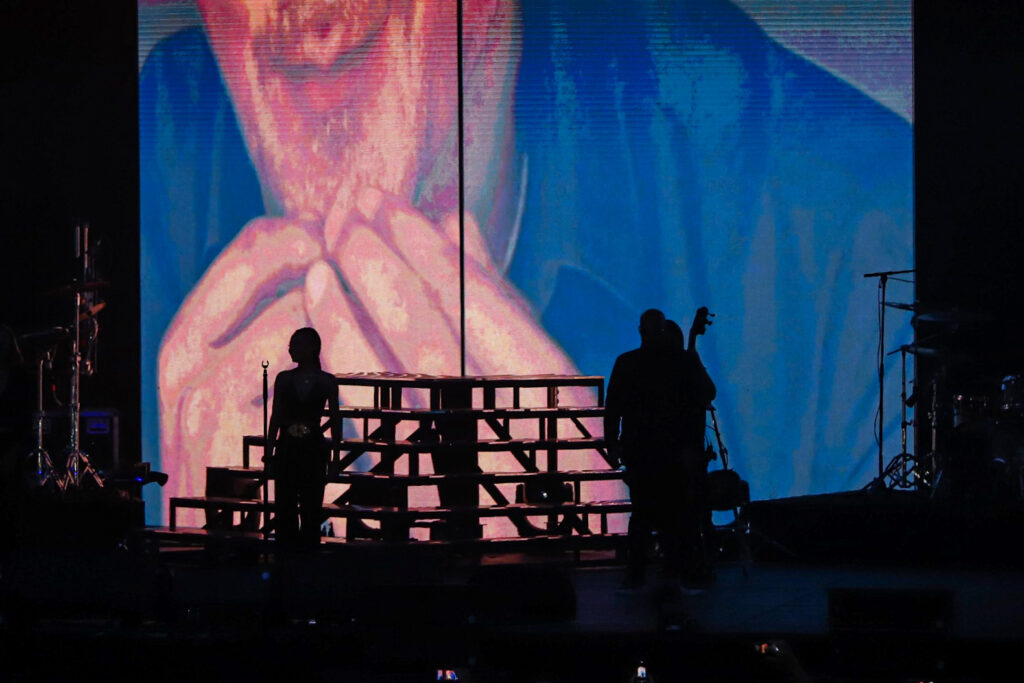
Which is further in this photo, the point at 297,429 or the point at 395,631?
the point at 297,429

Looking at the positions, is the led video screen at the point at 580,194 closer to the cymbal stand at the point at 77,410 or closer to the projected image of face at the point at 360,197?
the projected image of face at the point at 360,197

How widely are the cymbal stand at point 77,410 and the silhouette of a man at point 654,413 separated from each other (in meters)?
3.50

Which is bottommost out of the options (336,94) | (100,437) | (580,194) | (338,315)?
(100,437)

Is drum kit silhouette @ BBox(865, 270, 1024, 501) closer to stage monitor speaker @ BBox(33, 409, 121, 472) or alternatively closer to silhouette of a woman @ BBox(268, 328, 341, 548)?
silhouette of a woman @ BBox(268, 328, 341, 548)

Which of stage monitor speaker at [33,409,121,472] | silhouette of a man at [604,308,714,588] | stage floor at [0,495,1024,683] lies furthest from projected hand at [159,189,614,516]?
stage floor at [0,495,1024,683]

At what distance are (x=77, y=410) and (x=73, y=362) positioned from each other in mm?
304

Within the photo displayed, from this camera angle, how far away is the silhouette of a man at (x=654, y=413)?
21.6 feet

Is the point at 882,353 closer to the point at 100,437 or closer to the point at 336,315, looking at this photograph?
the point at 336,315

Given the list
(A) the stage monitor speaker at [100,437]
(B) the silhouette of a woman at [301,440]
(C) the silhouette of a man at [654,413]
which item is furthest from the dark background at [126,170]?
(C) the silhouette of a man at [654,413]

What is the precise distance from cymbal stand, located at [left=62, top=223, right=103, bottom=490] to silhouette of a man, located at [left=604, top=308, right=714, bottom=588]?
138 inches

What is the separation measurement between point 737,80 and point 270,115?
3153mm

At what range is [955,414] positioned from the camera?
8.73 metres

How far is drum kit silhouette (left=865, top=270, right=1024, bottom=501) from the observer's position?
316 inches

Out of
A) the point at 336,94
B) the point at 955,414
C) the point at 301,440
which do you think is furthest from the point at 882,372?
the point at 336,94
